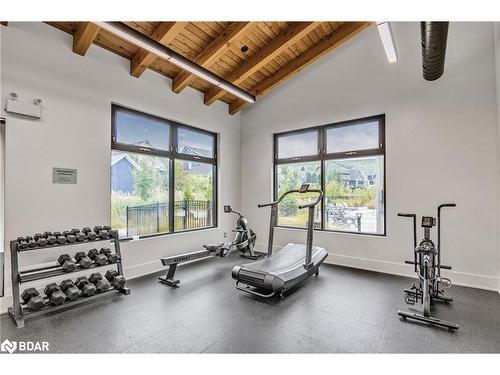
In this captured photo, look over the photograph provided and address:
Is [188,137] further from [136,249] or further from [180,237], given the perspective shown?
[136,249]

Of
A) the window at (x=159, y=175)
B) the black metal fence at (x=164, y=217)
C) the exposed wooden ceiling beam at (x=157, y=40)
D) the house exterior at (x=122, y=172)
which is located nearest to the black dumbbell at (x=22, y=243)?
the window at (x=159, y=175)

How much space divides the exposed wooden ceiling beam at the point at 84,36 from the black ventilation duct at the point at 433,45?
3943 mm

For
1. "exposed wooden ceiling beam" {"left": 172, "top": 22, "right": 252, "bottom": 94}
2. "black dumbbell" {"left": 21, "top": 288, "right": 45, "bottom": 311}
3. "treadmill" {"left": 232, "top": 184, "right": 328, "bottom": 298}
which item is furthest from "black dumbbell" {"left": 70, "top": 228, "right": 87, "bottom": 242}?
"exposed wooden ceiling beam" {"left": 172, "top": 22, "right": 252, "bottom": 94}

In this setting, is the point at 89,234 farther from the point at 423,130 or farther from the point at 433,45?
the point at 423,130

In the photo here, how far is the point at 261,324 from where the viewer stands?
8.71ft

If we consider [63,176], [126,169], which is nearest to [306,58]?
[126,169]

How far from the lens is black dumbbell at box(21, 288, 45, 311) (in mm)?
2697

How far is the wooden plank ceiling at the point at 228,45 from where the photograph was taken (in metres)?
3.63

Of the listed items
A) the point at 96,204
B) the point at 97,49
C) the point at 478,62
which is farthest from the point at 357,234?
the point at 97,49

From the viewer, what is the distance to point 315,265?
3.99m

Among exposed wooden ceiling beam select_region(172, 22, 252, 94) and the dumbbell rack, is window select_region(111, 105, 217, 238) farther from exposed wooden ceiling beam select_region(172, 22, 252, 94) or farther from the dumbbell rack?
the dumbbell rack

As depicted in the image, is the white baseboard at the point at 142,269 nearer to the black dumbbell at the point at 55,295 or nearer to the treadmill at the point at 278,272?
the black dumbbell at the point at 55,295

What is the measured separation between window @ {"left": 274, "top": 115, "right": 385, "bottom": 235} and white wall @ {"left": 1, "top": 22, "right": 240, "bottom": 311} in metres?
2.91

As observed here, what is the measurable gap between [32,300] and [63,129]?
7.12 ft
